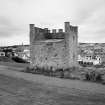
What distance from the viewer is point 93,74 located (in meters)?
15.2

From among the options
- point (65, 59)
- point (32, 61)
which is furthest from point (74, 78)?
point (32, 61)

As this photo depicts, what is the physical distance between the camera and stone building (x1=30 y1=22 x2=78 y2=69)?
19.3 meters

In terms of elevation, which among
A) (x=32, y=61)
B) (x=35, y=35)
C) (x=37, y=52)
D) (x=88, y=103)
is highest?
(x=35, y=35)

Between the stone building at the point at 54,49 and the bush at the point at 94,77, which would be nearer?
the bush at the point at 94,77

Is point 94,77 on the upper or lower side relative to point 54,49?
lower

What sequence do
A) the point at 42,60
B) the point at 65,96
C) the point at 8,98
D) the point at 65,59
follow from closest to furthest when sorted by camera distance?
the point at 8,98 < the point at 65,96 < the point at 65,59 < the point at 42,60

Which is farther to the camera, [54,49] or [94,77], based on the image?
[54,49]

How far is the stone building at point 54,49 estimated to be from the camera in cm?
1933

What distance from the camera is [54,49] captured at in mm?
19938

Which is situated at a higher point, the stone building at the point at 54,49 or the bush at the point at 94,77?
the stone building at the point at 54,49

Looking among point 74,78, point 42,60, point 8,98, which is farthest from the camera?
point 42,60

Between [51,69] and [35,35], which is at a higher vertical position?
[35,35]

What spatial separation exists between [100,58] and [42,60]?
59.2 m

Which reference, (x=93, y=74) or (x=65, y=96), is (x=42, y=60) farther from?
(x=65, y=96)
